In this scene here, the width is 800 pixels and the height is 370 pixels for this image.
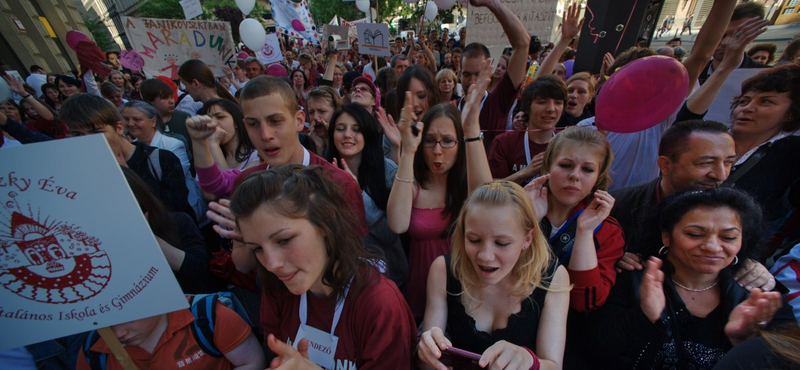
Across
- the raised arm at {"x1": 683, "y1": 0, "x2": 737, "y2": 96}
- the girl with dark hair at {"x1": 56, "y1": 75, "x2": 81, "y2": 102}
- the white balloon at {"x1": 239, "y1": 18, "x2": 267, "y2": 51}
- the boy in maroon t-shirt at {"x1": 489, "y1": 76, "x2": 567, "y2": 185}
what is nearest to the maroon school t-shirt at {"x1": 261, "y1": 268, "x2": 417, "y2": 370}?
the boy in maroon t-shirt at {"x1": 489, "y1": 76, "x2": 567, "y2": 185}

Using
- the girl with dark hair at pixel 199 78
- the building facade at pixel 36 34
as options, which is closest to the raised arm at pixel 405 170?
the girl with dark hair at pixel 199 78

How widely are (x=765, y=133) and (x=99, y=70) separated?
8749 millimetres

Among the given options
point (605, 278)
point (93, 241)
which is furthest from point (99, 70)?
point (605, 278)

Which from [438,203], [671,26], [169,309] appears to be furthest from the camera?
[671,26]

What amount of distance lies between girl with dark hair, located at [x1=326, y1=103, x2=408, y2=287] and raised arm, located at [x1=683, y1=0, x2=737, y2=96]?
2349 millimetres

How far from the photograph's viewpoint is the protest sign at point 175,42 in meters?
5.18

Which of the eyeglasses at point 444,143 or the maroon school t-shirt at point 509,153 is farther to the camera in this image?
the maroon school t-shirt at point 509,153

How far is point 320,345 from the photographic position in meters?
1.41

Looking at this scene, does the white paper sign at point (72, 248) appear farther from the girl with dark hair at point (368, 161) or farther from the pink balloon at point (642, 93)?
the pink balloon at point (642, 93)

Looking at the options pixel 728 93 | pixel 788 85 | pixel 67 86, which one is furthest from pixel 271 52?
pixel 788 85

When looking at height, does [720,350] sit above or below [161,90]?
below

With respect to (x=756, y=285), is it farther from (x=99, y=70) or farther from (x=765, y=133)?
(x=99, y=70)

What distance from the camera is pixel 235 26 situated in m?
31.2

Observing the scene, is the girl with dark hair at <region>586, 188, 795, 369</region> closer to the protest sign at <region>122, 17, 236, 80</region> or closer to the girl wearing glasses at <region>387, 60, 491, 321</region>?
the girl wearing glasses at <region>387, 60, 491, 321</region>
